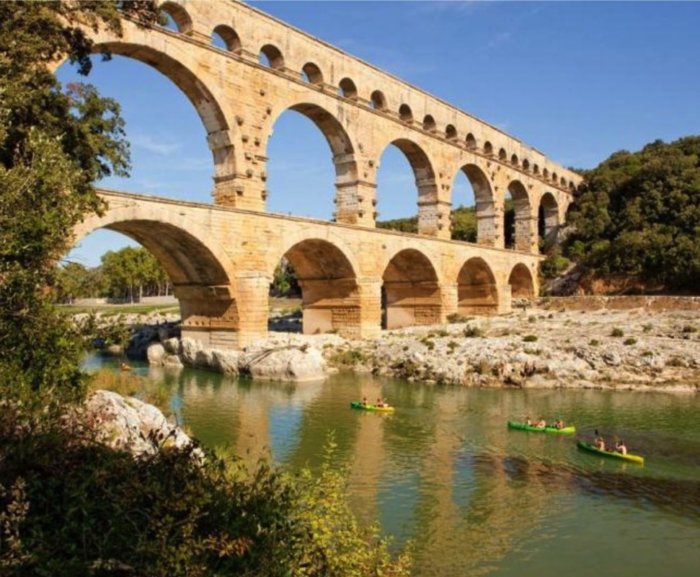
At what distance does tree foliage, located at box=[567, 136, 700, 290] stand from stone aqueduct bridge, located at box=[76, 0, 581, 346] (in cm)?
846

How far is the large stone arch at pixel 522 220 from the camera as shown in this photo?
53.4 meters

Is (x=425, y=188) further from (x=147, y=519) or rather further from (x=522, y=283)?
(x=147, y=519)

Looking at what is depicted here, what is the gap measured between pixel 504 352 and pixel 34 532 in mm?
24799

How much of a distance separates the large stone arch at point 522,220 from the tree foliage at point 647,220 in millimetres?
4538

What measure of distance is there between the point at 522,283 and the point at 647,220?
1112 centimetres

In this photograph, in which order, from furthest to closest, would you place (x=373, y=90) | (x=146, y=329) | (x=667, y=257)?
→ (x=667, y=257) → (x=146, y=329) → (x=373, y=90)

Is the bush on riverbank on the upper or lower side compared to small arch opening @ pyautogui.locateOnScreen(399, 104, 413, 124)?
lower

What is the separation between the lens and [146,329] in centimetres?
3909

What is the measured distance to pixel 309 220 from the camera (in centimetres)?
3023

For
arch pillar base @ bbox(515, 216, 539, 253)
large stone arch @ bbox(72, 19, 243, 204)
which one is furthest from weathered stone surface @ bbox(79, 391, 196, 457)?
arch pillar base @ bbox(515, 216, 539, 253)

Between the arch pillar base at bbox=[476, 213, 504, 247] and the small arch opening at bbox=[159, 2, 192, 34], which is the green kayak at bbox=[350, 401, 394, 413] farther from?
the arch pillar base at bbox=[476, 213, 504, 247]

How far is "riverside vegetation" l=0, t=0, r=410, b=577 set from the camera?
5.14m

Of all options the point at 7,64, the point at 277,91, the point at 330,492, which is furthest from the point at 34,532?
the point at 277,91

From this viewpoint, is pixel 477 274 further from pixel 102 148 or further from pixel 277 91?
pixel 102 148
